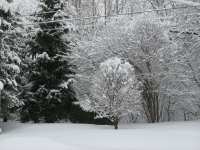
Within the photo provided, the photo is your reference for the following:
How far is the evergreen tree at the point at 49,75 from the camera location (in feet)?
39.2

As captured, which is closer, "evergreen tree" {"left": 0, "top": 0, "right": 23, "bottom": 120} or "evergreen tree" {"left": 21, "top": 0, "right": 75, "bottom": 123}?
"evergreen tree" {"left": 0, "top": 0, "right": 23, "bottom": 120}

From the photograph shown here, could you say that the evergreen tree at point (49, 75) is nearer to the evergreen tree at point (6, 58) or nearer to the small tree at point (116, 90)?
the evergreen tree at point (6, 58)

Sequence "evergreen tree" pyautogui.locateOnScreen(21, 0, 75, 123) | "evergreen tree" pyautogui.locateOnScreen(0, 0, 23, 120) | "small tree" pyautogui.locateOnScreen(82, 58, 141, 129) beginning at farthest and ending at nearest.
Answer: "evergreen tree" pyautogui.locateOnScreen(21, 0, 75, 123)
"evergreen tree" pyautogui.locateOnScreen(0, 0, 23, 120)
"small tree" pyautogui.locateOnScreen(82, 58, 141, 129)

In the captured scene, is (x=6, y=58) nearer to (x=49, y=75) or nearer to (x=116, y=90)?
(x=49, y=75)

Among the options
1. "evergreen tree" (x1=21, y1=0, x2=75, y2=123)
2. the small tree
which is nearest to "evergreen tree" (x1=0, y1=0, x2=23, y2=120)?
"evergreen tree" (x1=21, y1=0, x2=75, y2=123)

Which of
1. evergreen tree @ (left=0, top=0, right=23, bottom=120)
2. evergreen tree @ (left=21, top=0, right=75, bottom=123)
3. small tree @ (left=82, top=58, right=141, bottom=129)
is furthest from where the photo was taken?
evergreen tree @ (left=21, top=0, right=75, bottom=123)

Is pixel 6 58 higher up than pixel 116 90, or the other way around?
pixel 6 58

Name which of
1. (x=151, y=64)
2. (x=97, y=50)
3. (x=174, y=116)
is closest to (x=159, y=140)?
(x=151, y=64)

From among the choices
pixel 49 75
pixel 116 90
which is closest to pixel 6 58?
pixel 49 75

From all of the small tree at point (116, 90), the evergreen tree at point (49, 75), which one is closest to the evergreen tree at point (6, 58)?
the evergreen tree at point (49, 75)

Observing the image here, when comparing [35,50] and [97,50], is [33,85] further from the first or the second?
→ [97,50]

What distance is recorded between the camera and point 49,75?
1228 cm

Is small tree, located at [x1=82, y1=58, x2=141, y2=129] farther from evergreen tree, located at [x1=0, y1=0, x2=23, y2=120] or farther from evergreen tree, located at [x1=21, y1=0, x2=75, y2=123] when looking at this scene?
evergreen tree, located at [x1=21, y1=0, x2=75, y2=123]

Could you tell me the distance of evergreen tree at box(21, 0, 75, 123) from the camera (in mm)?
11961
